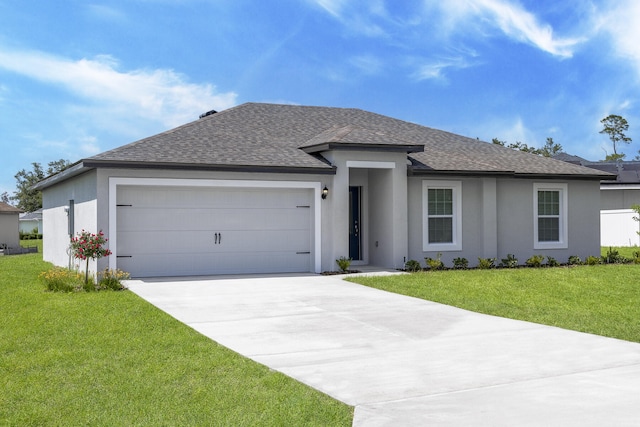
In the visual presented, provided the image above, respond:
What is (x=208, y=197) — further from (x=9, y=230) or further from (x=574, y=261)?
(x=9, y=230)

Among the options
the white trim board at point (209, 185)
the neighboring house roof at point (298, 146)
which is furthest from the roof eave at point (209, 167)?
the white trim board at point (209, 185)

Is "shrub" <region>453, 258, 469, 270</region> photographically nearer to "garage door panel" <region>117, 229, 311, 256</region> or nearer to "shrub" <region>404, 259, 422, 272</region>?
"shrub" <region>404, 259, 422, 272</region>

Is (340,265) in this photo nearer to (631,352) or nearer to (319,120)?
(319,120)

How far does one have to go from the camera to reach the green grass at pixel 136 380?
17.5ft

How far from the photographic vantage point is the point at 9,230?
34750 mm

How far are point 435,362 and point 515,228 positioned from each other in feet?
43.5

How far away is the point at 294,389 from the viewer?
602 centimetres

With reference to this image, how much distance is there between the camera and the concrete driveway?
17.7 feet

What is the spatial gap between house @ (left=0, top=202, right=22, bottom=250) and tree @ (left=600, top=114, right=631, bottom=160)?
64.4 m

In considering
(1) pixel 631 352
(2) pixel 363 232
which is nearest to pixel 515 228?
(2) pixel 363 232

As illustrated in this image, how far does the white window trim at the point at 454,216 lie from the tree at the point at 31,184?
61.4 metres

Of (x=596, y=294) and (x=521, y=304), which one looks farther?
(x=596, y=294)

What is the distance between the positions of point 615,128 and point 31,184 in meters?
68.9

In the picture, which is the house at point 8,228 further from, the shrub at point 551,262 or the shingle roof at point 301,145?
the shrub at point 551,262
